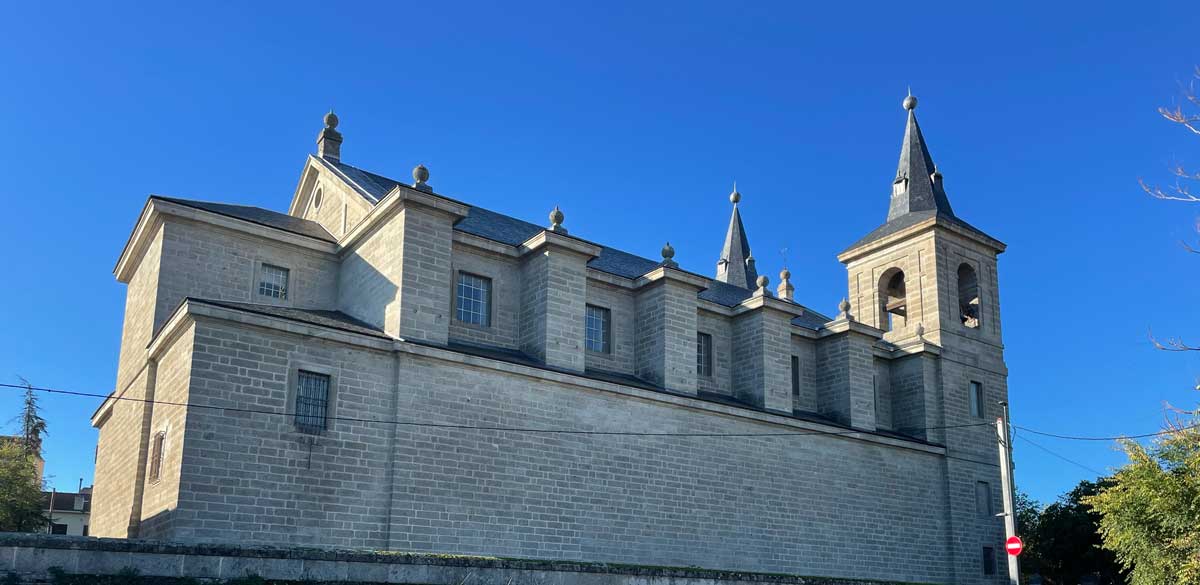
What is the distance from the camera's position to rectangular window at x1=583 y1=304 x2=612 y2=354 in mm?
29047

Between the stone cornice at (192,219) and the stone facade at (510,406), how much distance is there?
2.2 inches

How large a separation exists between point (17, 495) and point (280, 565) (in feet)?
96.6

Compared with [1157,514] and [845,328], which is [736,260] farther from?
[1157,514]

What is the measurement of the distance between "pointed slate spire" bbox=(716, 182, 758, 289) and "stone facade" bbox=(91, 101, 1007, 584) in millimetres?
18302

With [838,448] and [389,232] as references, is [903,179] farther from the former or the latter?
[389,232]

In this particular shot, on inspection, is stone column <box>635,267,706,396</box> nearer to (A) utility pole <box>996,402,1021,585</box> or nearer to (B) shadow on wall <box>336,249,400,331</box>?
(B) shadow on wall <box>336,249,400,331</box>

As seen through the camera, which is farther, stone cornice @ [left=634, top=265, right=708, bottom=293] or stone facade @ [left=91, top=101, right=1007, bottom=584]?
stone cornice @ [left=634, top=265, right=708, bottom=293]

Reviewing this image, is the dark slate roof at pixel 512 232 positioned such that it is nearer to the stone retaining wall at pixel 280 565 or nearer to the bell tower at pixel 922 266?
the bell tower at pixel 922 266

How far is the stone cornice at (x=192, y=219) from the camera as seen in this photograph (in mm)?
24141

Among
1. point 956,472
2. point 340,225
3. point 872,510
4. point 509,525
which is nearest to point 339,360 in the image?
point 509,525

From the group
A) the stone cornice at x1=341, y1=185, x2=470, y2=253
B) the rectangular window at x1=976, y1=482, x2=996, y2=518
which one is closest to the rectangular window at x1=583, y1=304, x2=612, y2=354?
the stone cornice at x1=341, y1=185, x2=470, y2=253

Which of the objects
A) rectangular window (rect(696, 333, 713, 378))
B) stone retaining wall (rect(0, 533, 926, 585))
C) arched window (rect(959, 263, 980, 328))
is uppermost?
arched window (rect(959, 263, 980, 328))

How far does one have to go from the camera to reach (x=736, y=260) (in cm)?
5616

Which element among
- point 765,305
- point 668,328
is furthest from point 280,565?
point 765,305
